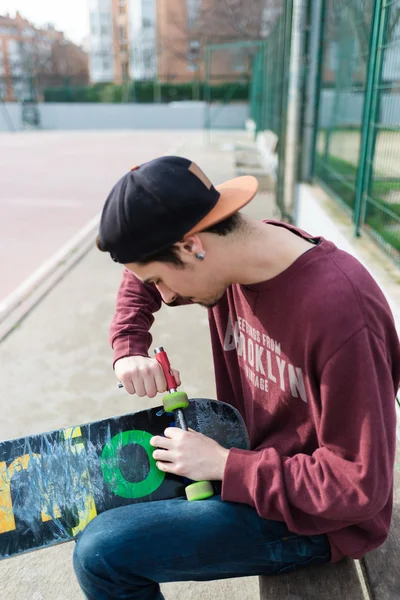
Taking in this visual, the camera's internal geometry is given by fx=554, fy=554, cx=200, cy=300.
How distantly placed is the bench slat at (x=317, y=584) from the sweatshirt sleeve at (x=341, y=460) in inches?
8.7

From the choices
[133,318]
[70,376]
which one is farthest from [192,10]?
[133,318]

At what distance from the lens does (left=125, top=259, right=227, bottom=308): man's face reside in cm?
133

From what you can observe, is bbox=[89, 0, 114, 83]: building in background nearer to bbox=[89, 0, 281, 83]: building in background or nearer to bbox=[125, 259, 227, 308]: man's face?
bbox=[89, 0, 281, 83]: building in background

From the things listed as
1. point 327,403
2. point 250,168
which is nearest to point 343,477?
point 327,403

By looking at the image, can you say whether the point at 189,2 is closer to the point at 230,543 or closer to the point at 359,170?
the point at 359,170

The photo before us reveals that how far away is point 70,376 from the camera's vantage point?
3.40 metres

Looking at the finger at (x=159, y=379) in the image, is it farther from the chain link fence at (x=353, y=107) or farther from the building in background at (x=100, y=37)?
the building in background at (x=100, y=37)

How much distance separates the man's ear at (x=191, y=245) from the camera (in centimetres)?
128

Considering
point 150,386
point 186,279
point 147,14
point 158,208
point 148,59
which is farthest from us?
point 147,14

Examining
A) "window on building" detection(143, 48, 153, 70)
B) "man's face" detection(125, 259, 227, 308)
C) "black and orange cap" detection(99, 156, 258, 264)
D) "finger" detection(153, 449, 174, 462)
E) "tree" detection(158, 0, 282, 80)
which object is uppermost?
"tree" detection(158, 0, 282, 80)

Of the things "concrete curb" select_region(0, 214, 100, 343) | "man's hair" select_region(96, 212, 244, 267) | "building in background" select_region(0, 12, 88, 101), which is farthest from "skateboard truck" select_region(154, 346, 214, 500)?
"building in background" select_region(0, 12, 88, 101)

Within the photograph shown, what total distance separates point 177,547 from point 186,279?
2.17 feet

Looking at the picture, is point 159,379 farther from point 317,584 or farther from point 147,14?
point 147,14

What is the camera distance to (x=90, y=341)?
3.88 m
